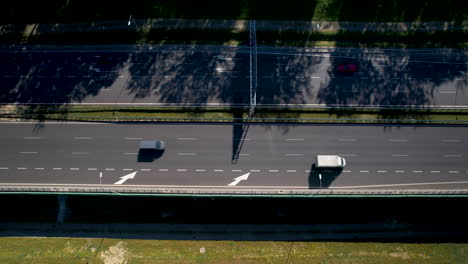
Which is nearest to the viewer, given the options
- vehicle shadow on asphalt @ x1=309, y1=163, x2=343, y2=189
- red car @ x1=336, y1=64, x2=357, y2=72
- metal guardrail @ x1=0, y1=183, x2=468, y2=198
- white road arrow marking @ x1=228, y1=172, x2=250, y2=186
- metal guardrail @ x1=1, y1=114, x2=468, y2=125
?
metal guardrail @ x1=0, y1=183, x2=468, y2=198

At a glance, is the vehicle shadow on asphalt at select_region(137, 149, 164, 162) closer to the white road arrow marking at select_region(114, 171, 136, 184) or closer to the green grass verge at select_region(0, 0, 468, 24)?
the white road arrow marking at select_region(114, 171, 136, 184)

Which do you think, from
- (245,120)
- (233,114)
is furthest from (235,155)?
(233,114)

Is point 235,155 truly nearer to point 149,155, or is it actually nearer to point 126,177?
point 149,155

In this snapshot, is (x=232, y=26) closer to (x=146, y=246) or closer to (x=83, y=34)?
(x=83, y=34)

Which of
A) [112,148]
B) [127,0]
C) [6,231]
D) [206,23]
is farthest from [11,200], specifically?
[206,23]

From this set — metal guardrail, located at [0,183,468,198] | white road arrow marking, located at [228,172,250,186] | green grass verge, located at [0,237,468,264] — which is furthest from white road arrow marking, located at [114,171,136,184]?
white road arrow marking, located at [228,172,250,186]

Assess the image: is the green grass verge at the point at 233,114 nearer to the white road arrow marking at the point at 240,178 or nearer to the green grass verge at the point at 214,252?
the white road arrow marking at the point at 240,178
